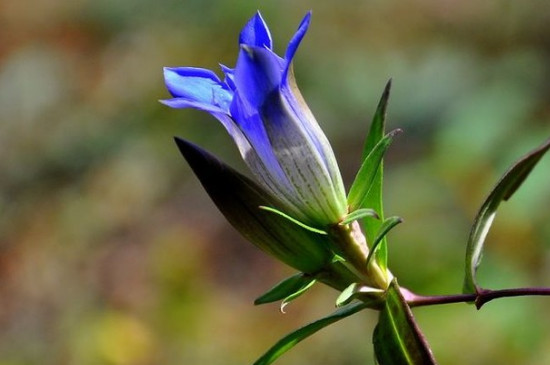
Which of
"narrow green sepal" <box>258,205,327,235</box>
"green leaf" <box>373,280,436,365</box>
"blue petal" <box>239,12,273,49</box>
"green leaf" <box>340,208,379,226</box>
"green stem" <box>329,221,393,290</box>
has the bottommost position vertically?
"green leaf" <box>373,280,436,365</box>

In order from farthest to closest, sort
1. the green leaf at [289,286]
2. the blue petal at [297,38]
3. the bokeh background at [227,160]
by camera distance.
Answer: the bokeh background at [227,160]
the green leaf at [289,286]
the blue petal at [297,38]

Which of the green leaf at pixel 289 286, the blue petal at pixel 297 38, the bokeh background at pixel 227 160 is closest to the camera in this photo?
the blue petal at pixel 297 38

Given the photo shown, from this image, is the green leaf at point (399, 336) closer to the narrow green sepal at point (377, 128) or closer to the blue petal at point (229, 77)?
the narrow green sepal at point (377, 128)

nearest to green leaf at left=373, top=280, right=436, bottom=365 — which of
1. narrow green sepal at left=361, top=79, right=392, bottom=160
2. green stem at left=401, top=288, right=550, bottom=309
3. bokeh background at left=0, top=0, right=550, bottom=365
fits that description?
green stem at left=401, top=288, right=550, bottom=309

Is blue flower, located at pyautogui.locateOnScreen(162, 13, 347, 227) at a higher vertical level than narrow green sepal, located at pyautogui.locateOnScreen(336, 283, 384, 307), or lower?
higher

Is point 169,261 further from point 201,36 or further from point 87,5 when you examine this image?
point 87,5

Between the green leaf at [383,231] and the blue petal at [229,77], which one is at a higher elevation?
the blue petal at [229,77]

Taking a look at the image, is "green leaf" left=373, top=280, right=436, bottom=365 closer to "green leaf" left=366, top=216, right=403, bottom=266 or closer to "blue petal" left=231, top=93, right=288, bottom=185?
"green leaf" left=366, top=216, right=403, bottom=266

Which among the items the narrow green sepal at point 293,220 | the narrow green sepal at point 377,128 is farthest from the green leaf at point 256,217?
the narrow green sepal at point 377,128
